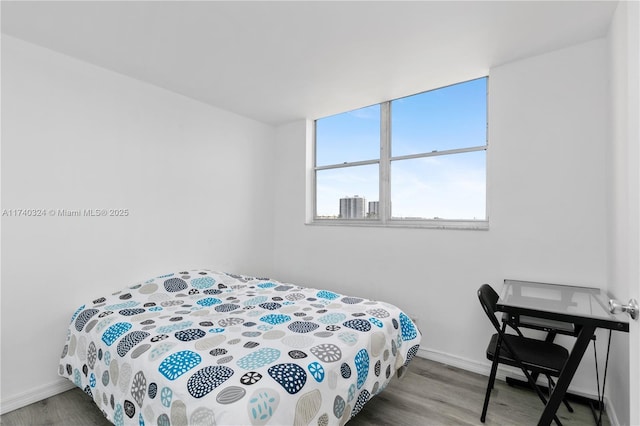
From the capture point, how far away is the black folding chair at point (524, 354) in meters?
1.85

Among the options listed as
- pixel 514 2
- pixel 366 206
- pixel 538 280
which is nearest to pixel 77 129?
pixel 366 206

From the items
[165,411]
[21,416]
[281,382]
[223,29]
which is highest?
[223,29]

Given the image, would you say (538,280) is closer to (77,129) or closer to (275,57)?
(275,57)

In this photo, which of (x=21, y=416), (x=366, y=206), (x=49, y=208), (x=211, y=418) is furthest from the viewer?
(x=366, y=206)

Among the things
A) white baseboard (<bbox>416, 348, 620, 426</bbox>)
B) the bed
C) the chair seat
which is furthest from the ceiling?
white baseboard (<bbox>416, 348, 620, 426</bbox>)

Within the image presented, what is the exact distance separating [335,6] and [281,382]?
211cm

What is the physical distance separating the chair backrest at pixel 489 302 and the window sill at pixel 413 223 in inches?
26.8

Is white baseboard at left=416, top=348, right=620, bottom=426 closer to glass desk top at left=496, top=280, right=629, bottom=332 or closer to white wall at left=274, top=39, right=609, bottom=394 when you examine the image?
white wall at left=274, top=39, right=609, bottom=394

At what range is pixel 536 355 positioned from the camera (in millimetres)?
1953

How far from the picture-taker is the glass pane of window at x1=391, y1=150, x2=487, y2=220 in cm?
294

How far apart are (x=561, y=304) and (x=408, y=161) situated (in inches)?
77.6

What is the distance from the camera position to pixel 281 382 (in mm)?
1401

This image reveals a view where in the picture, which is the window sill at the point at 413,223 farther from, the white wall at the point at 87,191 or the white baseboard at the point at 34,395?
the white baseboard at the point at 34,395

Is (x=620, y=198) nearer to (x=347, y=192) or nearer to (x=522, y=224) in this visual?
(x=522, y=224)
